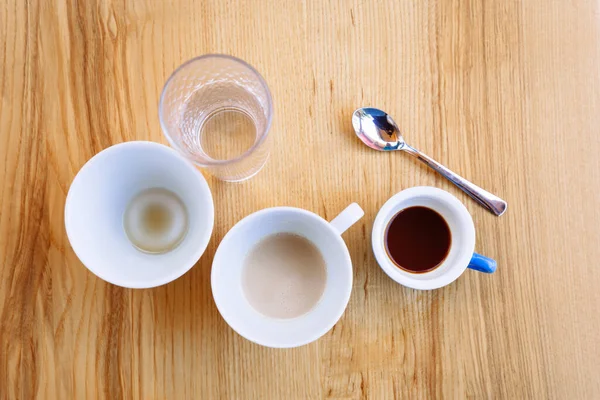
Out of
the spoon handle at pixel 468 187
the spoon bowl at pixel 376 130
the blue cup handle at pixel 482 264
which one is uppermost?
the spoon bowl at pixel 376 130

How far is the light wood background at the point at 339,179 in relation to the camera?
795 mm

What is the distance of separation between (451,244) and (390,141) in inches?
7.7

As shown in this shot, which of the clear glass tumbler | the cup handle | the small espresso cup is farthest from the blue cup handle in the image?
the clear glass tumbler

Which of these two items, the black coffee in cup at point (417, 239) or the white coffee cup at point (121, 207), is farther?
the black coffee in cup at point (417, 239)

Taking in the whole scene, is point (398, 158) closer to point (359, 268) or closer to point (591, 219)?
point (359, 268)

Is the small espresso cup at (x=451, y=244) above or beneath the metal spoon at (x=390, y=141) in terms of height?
beneath

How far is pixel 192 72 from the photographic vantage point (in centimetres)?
75

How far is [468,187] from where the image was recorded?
81 centimetres

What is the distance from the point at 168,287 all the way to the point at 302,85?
401mm

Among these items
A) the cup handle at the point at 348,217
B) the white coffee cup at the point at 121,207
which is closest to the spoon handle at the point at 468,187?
the cup handle at the point at 348,217

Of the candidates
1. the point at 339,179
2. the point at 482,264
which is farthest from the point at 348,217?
the point at 482,264

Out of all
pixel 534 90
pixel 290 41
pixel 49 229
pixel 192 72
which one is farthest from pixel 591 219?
pixel 49 229

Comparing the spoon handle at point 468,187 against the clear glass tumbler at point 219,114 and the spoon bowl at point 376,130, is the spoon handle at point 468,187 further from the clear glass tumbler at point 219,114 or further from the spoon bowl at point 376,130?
the clear glass tumbler at point 219,114

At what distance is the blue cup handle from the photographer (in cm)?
76
